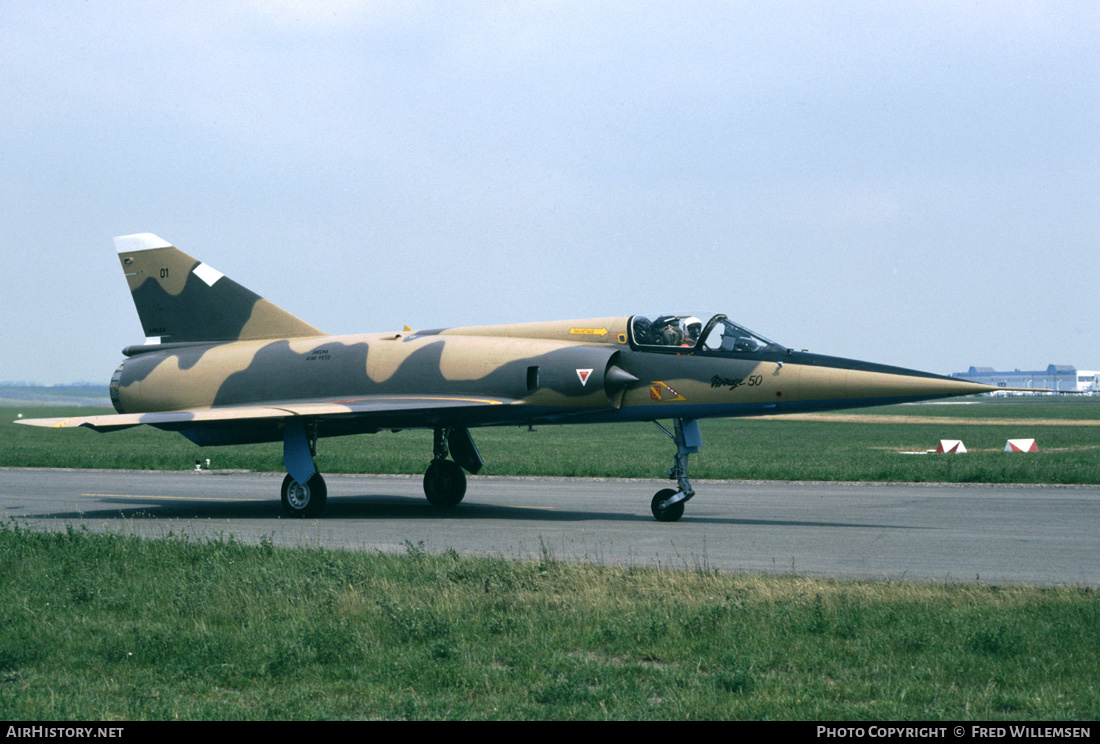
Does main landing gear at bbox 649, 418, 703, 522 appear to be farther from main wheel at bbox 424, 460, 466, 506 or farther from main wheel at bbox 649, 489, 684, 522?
main wheel at bbox 424, 460, 466, 506

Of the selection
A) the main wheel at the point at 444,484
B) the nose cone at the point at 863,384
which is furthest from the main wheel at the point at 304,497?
the nose cone at the point at 863,384

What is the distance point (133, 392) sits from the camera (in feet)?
71.2

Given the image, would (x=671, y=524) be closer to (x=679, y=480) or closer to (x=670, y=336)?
(x=679, y=480)

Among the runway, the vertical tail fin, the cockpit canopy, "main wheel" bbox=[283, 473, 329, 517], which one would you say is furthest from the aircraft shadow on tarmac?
the vertical tail fin

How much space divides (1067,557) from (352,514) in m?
12.4

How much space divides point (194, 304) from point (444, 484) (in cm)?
729

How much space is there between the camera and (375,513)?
A: 19.4 m

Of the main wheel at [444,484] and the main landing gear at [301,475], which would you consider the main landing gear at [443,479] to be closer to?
the main wheel at [444,484]

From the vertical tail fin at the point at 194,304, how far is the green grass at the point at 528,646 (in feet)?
37.5

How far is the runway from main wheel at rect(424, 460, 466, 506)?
1.52 feet

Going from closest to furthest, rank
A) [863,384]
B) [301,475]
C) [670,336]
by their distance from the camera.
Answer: [863,384]
[670,336]
[301,475]

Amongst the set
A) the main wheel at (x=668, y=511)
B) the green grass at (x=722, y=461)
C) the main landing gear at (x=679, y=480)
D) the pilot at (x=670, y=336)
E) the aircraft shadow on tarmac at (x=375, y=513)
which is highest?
the pilot at (x=670, y=336)

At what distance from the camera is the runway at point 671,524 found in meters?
12.3

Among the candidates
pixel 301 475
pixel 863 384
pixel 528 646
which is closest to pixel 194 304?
pixel 301 475
